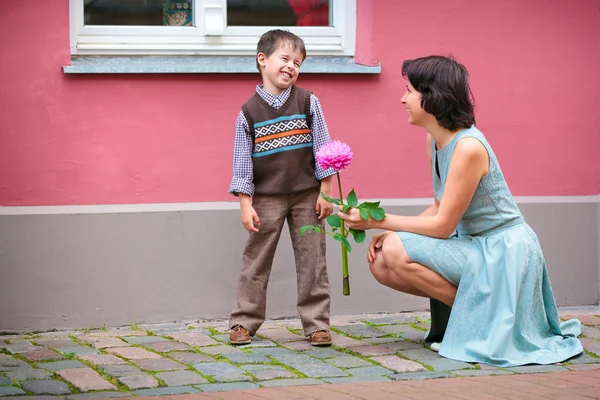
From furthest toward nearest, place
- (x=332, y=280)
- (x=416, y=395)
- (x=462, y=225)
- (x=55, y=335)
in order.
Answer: (x=332, y=280)
(x=55, y=335)
(x=462, y=225)
(x=416, y=395)

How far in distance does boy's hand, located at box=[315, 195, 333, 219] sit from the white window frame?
1187 mm

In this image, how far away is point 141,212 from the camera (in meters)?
5.67

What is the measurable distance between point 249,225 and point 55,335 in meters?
1.28

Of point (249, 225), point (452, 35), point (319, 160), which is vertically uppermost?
point (452, 35)

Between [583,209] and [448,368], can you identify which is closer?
[448,368]

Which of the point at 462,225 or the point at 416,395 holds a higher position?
the point at 462,225

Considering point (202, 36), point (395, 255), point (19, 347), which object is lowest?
point (19, 347)

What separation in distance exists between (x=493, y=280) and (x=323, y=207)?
0.93 metres

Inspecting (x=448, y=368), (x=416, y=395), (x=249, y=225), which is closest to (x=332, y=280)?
(x=249, y=225)

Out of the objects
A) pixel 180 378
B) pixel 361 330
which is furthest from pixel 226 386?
pixel 361 330

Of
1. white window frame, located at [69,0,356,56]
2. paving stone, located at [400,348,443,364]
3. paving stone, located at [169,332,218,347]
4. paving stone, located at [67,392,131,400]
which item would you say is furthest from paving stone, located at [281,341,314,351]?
white window frame, located at [69,0,356,56]

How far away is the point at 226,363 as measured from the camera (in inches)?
186

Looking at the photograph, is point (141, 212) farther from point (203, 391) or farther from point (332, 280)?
point (203, 391)

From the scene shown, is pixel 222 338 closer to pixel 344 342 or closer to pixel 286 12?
pixel 344 342
